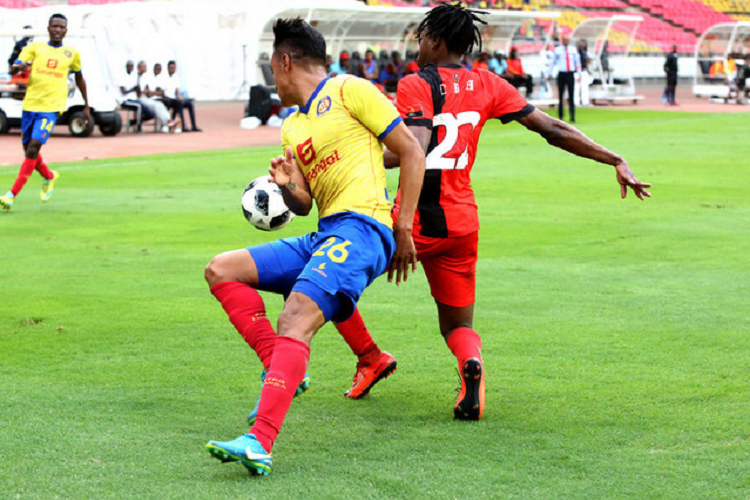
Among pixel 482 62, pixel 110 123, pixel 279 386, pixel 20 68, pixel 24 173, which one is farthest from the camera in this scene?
pixel 482 62

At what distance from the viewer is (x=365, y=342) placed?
5.27 meters

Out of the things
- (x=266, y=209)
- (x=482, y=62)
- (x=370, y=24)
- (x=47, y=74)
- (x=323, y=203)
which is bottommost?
(x=482, y=62)

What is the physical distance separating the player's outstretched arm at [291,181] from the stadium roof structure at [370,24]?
90.7 ft

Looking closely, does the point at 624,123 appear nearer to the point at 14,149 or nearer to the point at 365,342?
the point at 14,149

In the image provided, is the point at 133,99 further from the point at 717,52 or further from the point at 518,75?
the point at 717,52

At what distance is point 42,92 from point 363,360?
906 centimetres

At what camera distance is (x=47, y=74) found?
13148mm

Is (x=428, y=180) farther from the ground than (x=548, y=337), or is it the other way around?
(x=428, y=180)

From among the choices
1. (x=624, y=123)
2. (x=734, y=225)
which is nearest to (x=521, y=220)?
(x=734, y=225)

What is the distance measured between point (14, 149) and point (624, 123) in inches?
590

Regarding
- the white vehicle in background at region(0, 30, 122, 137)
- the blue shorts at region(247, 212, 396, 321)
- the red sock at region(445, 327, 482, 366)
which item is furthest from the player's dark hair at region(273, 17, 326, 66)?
the white vehicle in background at region(0, 30, 122, 137)

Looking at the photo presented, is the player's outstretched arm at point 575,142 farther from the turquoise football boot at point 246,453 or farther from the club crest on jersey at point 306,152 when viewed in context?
the turquoise football boot at point 246,453


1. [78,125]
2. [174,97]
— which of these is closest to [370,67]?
[174,97]

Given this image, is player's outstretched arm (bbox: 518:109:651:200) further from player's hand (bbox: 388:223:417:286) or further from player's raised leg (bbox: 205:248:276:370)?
player's raised leg (bbox: 205:248:276:370)
